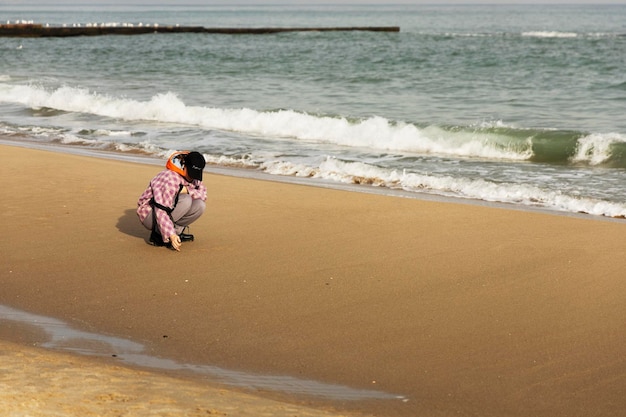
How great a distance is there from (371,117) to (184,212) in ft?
34.3

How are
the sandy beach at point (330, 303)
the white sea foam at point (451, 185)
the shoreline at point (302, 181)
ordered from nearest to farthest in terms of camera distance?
the sandy beach at point (330, 303) → the shoreline at point (302, 181) → the white sea foam at point (451, 185)

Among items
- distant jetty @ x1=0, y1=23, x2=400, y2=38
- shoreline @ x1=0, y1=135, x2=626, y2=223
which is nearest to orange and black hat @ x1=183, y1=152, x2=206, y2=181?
shoreline @ x1=0, y1=135, x2=626, y2=223

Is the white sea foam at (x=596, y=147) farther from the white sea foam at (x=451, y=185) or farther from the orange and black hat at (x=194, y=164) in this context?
the orange and black hat at (x=194, y=164)

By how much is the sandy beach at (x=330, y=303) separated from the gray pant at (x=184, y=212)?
8.1 inches

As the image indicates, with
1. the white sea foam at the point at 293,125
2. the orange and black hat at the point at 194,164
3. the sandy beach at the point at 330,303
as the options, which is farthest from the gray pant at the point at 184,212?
the white sea foam at the point at 293,125

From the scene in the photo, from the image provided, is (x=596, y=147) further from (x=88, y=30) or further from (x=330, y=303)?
(x=88, y=30)

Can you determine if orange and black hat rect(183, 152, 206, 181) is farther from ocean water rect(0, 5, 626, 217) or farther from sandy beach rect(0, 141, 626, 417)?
ocean water rect(0, 5, 626, 217)

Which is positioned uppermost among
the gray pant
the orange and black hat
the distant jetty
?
the distant jetty

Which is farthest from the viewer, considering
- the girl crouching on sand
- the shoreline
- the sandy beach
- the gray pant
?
the shoreline

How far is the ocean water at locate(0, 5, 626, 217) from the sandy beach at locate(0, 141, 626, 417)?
2.54 metres

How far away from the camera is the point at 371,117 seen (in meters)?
17.0

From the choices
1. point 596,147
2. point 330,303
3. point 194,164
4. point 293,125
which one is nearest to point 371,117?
point 293,125

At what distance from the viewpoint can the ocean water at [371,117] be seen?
11.6 metres

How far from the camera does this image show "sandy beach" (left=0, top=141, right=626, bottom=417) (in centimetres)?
426
